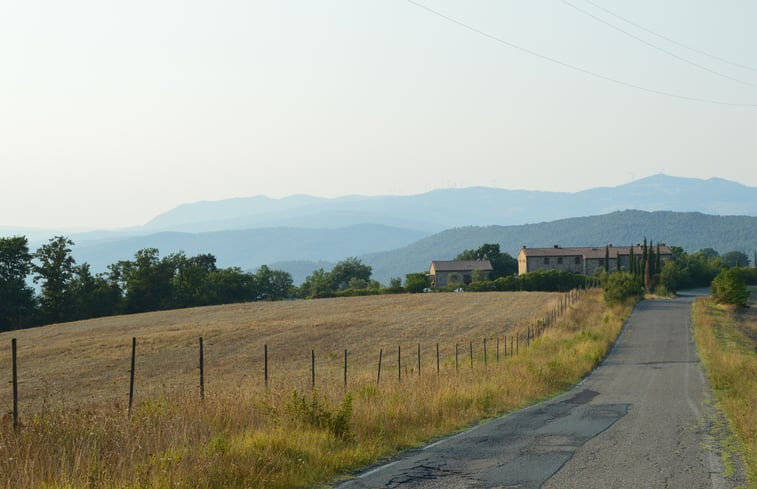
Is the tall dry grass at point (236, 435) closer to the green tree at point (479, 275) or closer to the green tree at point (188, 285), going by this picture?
the green tree at point (188, 285)

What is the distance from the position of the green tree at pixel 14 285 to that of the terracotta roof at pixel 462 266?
8863 centimetres

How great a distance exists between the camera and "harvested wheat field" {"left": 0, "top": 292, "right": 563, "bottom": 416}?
1318 inches

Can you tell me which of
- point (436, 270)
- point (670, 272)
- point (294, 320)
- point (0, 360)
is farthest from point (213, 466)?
point (436, 270)

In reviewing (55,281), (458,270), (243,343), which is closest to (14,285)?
Answer: (55,281)

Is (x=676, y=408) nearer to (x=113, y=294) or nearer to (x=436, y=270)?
(x=113, y=294)

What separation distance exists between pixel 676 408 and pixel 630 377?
10.1 meters

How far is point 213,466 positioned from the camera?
10.2 m

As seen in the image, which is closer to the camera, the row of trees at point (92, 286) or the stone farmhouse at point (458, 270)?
the row of trees at point (92, 286)

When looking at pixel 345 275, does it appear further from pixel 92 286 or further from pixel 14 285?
pixel 14 285

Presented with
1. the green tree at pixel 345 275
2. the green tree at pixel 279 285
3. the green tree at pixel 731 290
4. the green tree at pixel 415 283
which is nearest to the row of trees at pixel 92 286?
the green tree at pixel 279 285

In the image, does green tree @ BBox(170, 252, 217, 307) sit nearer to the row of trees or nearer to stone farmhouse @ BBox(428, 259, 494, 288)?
the row of trees

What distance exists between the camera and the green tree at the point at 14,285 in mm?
87438

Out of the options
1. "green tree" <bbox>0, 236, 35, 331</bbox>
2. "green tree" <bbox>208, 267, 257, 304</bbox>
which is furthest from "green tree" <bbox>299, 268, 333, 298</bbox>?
"green tree" <bbox>0, 236, 35, 331</bbox>

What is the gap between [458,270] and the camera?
15988 cm
